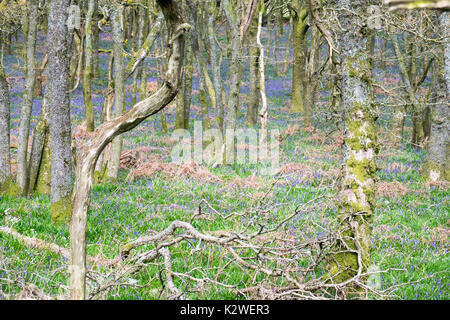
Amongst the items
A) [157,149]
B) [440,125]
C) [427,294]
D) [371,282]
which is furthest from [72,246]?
[157,149]

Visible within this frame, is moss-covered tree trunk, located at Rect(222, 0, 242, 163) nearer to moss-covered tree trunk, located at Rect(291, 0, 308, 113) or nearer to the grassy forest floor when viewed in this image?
the grassy forest floor

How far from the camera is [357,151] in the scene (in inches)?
222

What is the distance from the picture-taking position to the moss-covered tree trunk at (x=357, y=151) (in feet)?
18.4

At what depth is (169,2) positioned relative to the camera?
430 centimetres

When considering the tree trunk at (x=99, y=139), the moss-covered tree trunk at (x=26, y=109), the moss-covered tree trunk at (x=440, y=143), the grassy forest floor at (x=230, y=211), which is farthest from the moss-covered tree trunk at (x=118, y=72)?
the moss-covered tree trunk at (x=440, y=143)

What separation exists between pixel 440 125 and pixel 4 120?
38.7 ft

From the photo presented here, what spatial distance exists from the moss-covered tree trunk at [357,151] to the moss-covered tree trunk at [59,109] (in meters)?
5.52

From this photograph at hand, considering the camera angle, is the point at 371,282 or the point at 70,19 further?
the point at 70,19

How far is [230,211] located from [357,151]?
4.91m

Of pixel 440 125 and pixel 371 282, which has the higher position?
pixel 440 125

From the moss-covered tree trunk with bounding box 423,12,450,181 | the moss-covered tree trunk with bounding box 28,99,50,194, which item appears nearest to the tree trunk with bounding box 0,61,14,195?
the moss-covered tree trunk with bounding box 28,99,50,194

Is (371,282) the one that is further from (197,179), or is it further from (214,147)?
(214,147)

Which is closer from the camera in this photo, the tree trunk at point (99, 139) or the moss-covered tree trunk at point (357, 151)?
the tree trunk at point (99, 139)

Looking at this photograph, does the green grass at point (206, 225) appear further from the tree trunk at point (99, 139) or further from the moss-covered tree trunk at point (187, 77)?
the moss-covered tree trunk at point (187, 77)
